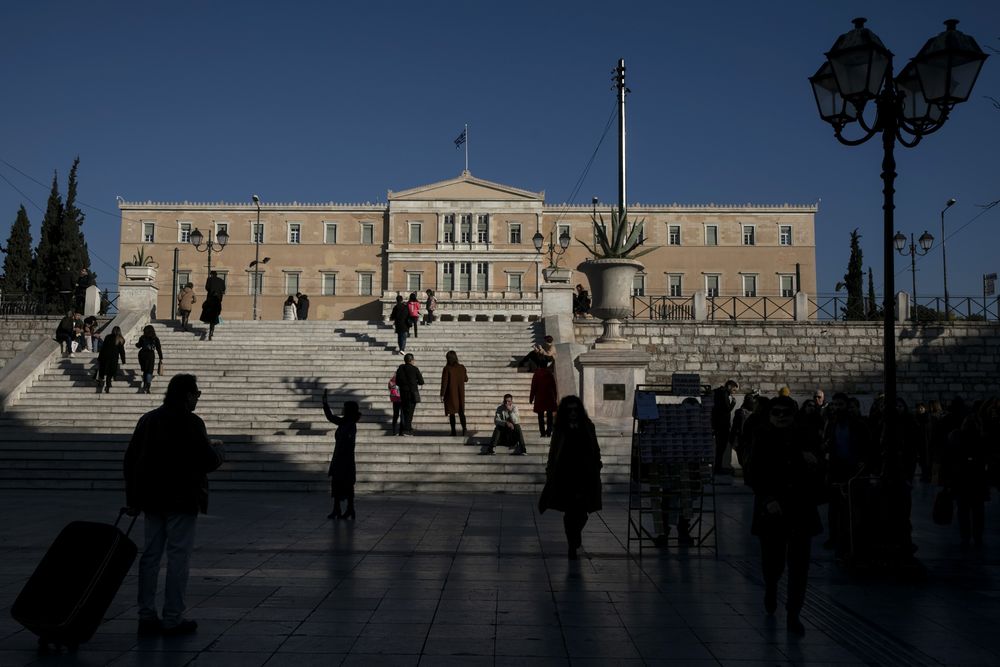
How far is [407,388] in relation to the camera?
53.2ft

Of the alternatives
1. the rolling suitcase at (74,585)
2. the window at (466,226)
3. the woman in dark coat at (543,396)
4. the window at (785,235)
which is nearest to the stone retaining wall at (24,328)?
the woman in dark coat at (543,396)

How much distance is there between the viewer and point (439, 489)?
14.4 metres

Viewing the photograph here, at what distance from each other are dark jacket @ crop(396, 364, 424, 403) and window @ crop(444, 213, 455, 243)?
5330 centimetres

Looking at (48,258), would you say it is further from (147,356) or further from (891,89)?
(891,89)

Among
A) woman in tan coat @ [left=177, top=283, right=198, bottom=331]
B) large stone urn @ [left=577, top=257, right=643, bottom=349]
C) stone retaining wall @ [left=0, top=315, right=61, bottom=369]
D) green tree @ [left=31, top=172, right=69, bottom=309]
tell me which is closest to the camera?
large stone urn @ [left=577, top=257, right=643, bottom=349]

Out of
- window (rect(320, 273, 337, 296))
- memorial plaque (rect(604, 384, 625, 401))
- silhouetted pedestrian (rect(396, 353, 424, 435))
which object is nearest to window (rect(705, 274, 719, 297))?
window (rect(320, 273, 337, 296))

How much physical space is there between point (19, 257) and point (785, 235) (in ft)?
A: 173

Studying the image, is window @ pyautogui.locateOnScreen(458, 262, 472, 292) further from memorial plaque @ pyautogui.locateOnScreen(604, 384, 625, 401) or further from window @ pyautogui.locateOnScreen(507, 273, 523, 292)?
memorial plaque @ pyautogui.locateOnScreen(604, 384, 625, 401)

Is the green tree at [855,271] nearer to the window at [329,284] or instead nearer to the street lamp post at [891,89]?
the window at [329,284]

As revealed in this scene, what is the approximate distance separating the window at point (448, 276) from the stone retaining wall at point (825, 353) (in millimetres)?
39924

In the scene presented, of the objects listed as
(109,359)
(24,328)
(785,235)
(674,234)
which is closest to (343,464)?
(109,359)

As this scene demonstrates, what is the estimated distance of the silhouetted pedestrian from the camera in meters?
16.1

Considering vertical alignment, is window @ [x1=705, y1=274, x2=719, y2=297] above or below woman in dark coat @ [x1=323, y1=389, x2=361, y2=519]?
above

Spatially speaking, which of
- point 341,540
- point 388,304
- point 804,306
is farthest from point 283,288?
point 341,540
